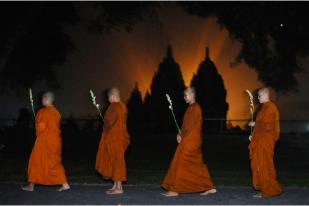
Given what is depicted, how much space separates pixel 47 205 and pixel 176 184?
7.68 feet

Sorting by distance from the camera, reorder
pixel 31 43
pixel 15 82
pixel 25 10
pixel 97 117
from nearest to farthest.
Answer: pixel 25 10 < pixel 31 43 < pixel 15 82 < pixel 97 117

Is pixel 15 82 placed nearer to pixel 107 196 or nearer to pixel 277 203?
pixel 107 196

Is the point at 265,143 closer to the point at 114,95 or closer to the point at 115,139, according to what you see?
the point at 115,139

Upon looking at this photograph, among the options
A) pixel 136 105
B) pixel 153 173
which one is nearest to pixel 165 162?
pixel 153 173

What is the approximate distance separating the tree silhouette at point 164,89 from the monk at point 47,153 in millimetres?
25660

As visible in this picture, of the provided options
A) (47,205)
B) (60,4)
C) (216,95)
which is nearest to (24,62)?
(60,4)

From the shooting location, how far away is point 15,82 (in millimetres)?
22266

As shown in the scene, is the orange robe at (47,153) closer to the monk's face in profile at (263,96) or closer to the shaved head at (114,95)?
the shaved head at (114,95)

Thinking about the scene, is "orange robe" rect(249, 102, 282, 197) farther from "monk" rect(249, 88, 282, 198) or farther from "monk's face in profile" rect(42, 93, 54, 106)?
"monk's face in profile" rect(42, 93, 54, 106)

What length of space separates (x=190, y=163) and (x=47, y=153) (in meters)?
2.66

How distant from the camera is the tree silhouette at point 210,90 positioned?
37562mm

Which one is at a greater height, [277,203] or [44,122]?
[44,122]

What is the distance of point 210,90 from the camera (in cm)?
3766

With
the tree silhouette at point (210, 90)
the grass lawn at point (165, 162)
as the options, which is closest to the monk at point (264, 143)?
the grass lawn at point (165, 162)
